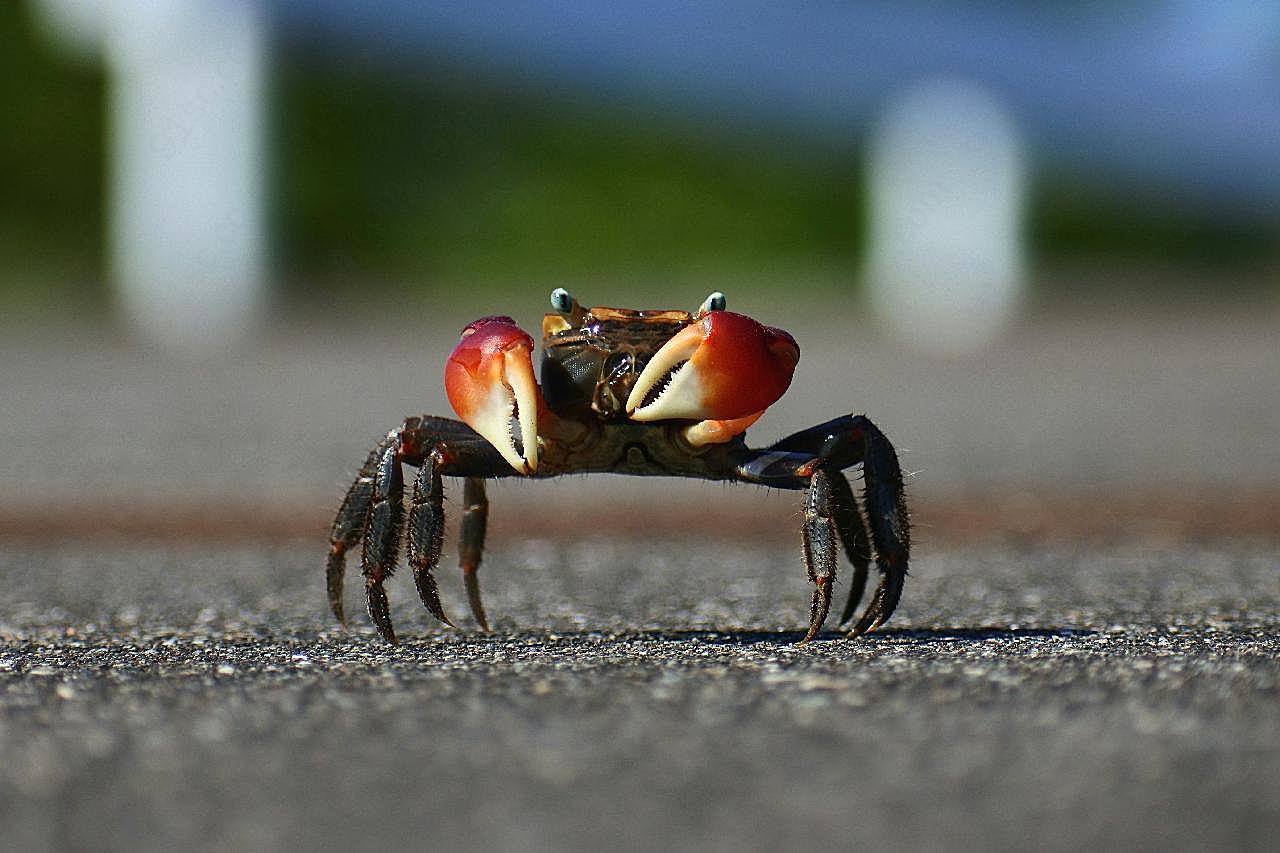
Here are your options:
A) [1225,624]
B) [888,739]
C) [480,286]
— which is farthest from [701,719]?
[480,286]

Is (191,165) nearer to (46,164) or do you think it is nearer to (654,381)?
(46,164)

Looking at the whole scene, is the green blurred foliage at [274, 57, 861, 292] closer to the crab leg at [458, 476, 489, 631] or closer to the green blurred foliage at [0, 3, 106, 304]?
the green blurred foliage at [0, 3, 106, 304]

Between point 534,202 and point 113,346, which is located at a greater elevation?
point 534,202

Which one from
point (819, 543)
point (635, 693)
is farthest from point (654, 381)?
point (635, 693)

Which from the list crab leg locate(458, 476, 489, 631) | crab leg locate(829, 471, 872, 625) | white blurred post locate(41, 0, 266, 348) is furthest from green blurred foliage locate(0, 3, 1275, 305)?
crab leg locate(829, 471, 872, 625)

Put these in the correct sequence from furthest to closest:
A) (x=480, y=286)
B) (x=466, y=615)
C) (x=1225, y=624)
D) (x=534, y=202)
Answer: (x=534, y=202) → (x=480, y=286) → (x=466, y=615) → (x=1225, y=624)

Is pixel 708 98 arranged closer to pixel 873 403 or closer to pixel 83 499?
pixel 873 403

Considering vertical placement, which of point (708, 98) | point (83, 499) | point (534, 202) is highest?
point (708, 98)

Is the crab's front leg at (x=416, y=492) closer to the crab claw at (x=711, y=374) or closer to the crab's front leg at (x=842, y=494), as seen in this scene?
the crab claw at (x=711, y=374)

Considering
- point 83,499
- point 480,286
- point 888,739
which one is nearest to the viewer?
point 888,739
